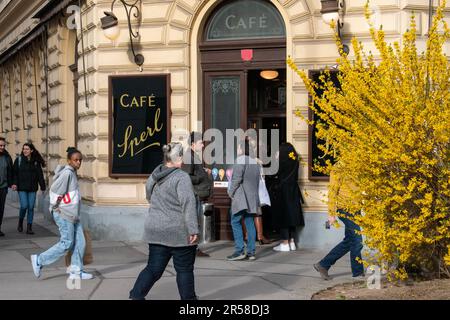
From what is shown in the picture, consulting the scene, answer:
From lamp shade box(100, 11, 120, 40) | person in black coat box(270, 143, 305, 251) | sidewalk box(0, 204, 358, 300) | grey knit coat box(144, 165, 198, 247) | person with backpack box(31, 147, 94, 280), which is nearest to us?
grey knit coat box(144, 165, 198, 247)

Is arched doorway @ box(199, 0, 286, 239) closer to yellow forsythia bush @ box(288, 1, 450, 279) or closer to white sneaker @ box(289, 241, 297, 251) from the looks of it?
white sneaker @ box(289, 241, 297, 251)

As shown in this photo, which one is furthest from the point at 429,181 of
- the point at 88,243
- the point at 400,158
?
the point at 88,243

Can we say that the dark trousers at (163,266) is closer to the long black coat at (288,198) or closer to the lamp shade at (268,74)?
the long black coat at (288,198)

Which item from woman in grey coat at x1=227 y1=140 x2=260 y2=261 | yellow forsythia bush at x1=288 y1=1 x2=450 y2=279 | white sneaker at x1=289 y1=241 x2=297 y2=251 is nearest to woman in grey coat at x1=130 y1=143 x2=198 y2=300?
yellow forsythia bush at x1=288 y1=1 x2=450 y2=279

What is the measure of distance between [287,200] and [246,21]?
10.3 ft

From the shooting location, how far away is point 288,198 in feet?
41.1

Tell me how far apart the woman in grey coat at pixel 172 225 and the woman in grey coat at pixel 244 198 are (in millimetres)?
3842

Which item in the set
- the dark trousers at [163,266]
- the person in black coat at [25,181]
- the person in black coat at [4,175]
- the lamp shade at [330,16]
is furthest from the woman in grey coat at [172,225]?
the person in black coat at [25,181]

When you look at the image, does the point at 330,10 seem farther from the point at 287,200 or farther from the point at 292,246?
the point at 292,246

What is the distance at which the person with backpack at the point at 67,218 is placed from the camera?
9.49 metres

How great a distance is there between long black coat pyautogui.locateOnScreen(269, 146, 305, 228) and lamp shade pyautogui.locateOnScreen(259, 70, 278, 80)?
7.27 feet

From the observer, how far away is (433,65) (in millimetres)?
8070

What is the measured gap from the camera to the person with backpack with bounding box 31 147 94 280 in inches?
374
